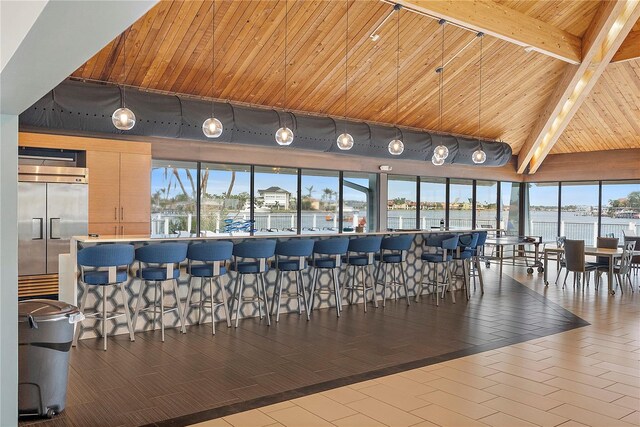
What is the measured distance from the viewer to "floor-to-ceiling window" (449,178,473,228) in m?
12.5

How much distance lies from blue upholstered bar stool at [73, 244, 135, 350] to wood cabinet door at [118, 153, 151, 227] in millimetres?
2037

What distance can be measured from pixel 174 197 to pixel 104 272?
322 centimetres

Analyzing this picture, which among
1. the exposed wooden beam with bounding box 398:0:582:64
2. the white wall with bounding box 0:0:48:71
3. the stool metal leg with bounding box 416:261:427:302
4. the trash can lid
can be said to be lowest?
the stool metal leg with bounding box 416:261:427:302

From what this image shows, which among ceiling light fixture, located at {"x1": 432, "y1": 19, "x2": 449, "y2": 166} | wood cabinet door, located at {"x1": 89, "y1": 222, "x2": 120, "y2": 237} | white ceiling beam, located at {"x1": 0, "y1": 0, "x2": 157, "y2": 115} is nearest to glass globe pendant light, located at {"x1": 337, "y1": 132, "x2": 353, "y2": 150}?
ceiling light fixture, located at {"x1": 432, "y1": 19, "x2": 449, "y2": 166}

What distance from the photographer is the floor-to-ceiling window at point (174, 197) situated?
25.8ft

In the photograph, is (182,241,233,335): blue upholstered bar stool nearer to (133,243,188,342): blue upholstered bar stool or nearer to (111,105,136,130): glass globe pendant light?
(133,243,188,342): blue upholstered bar stool

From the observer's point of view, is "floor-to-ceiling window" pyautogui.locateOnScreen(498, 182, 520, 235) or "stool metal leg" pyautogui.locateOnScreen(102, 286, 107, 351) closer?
"stool metal leg" pyautogui.locateOnScreen(102, 286, 107, 351)

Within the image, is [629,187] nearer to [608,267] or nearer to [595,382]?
[608,267]

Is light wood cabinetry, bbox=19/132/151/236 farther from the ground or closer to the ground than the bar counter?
farther from the ground

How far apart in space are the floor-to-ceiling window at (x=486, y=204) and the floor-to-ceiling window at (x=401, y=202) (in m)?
2.34

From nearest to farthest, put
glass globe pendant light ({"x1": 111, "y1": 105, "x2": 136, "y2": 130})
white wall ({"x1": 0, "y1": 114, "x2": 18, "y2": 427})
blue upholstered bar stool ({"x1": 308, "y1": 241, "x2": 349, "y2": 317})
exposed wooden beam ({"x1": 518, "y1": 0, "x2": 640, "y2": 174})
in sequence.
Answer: white wall ({"x1": 0, "y1": 114, "x2": 18, "y2": 427}) < glass globe pendant light ({"x1": 111, "y1": 105, "x2": 136, "y2": 130}) < blue upholstered bar stool ({"x1": 308, "y1": 241, "x2": 349, "y2": 317}) < exposed wooden beam ({"x1": 518, "y1": 0, "x2": 640, "y2": 174})

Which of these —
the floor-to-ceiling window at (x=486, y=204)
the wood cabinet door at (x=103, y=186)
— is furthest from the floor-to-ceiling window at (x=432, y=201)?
Result: the wood cabinet door at (x=103, y=186)

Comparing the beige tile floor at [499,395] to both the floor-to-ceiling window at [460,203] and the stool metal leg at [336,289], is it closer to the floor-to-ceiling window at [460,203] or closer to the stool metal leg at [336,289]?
the stool metal leg at [336,289]

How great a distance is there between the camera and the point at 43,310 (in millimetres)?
3396
